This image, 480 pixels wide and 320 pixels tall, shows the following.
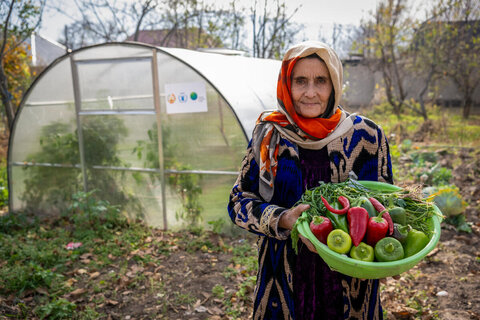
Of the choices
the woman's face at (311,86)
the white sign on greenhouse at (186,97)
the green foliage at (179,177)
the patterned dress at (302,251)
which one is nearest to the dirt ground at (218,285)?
the green foliage at (179,177)

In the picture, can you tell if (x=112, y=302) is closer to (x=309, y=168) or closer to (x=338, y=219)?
(x=309, y=168)

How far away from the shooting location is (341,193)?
5.66ft

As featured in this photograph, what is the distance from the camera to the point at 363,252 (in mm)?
1525

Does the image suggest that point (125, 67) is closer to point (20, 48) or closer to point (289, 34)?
point (20, 48)

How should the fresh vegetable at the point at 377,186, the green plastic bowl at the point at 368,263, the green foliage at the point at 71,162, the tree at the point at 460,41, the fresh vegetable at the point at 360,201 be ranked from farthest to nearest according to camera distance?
the tree at the point at 460,41 → the green foliage at the point at 71,162 → the fresh vegetable at the point at 377,186 → the fresh vegetable at the point at 360,201 → the green plastic bowl at the point at 368,263

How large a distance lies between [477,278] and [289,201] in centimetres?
302

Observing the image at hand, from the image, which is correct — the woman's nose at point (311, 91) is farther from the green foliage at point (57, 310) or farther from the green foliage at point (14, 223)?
the green foliage at point (14, 223)

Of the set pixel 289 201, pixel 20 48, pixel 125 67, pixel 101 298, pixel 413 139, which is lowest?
pixel 101 298

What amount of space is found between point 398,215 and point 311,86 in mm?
737

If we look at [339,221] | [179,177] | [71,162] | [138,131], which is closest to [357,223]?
[339,221]

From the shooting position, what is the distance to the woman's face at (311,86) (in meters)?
1.91

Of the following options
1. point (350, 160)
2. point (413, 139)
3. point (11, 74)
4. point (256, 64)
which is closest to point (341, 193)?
point (350, 160)

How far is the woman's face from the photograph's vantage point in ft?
6.25

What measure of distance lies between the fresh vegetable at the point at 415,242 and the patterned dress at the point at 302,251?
17.2 inches
